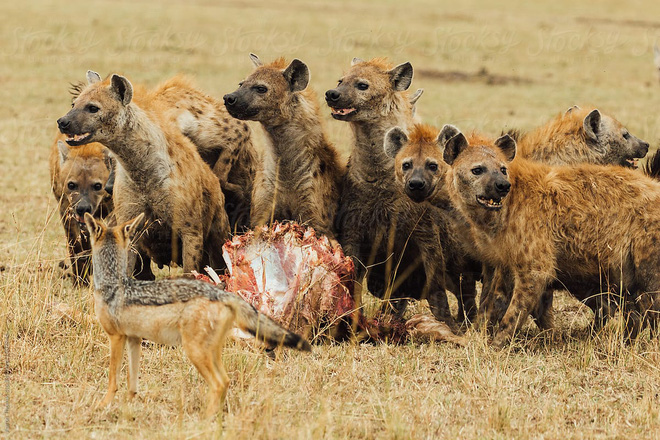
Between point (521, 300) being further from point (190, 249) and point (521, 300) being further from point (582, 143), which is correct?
point (190, 249)

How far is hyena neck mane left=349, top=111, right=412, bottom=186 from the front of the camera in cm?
504

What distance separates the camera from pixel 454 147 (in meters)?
4.43

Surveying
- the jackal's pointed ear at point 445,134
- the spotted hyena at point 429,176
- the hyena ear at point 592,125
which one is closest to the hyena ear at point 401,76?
the spotted hyena at point 429,176

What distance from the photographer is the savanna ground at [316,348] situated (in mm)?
3385

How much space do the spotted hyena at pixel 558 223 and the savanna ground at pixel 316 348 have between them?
27 cm

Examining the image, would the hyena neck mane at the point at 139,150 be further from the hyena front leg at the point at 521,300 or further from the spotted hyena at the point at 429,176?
the hyena front leg at the point at 521,300

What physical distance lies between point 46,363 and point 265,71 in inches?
77.3

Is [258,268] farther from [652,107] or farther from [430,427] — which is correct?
[652,107]

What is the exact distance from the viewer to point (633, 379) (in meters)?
3.94

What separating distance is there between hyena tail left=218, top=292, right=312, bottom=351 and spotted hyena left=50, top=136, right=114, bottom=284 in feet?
6.74

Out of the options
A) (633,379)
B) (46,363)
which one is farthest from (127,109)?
(633,379)

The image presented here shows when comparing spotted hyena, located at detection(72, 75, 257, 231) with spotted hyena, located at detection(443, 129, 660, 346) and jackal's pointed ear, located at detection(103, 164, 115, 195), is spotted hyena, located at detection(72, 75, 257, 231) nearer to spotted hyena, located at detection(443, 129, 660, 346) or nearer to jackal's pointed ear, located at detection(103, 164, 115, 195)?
jackal's pointed ear, located at detection(103, 164, 115, 195)

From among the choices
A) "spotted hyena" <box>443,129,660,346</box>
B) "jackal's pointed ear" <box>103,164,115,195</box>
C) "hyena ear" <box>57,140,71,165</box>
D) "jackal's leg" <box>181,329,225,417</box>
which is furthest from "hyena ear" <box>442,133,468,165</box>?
"hyena ear" <box>57,140,71,165</box>

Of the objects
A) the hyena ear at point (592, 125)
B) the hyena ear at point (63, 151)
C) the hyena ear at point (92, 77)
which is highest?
the hyena ear at point (92, 77)
